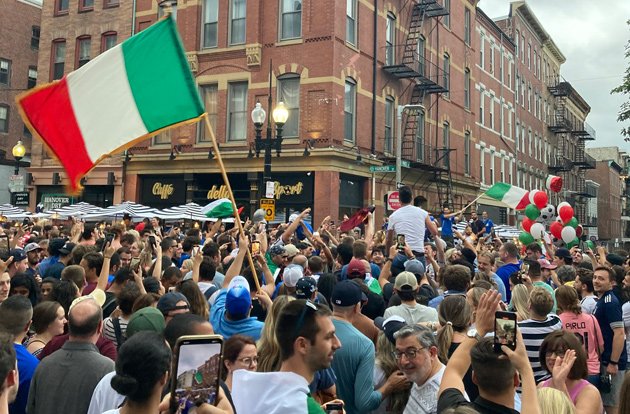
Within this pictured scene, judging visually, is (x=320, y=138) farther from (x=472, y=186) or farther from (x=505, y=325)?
(x=505, y=325)

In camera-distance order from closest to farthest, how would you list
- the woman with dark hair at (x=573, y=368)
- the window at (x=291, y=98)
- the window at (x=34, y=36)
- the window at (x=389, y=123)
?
1. the woman with dark hair at (x=573, y=368)
2. the window at (x=291, y=98)
3. the window at (x=389, y=123)
4. the window at (x=34, y=36)

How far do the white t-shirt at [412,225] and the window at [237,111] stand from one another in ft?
53.4

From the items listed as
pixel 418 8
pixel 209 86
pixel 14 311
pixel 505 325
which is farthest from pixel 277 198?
pixel 505 325

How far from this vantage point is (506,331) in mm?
2840

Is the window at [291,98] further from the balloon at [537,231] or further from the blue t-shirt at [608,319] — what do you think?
the blue t-shirt at [608,319]

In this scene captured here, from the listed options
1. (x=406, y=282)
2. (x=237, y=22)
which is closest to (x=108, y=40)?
(x=237, y=22)

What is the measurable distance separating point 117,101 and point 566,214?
514 inches

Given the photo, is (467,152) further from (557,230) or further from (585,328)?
(585,328)

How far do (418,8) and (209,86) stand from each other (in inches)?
466

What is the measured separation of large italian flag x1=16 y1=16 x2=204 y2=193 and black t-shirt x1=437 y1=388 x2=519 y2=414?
16.2 feet

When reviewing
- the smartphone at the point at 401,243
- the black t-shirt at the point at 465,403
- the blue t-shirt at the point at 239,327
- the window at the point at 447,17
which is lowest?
the black t-shirt at the point at 465,403

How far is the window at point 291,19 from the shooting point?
79.8 ft

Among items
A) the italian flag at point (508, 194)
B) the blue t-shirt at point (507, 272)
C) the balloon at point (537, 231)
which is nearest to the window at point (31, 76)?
the italian flag at point (508, 194)

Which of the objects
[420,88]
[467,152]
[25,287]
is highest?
[420,88]
